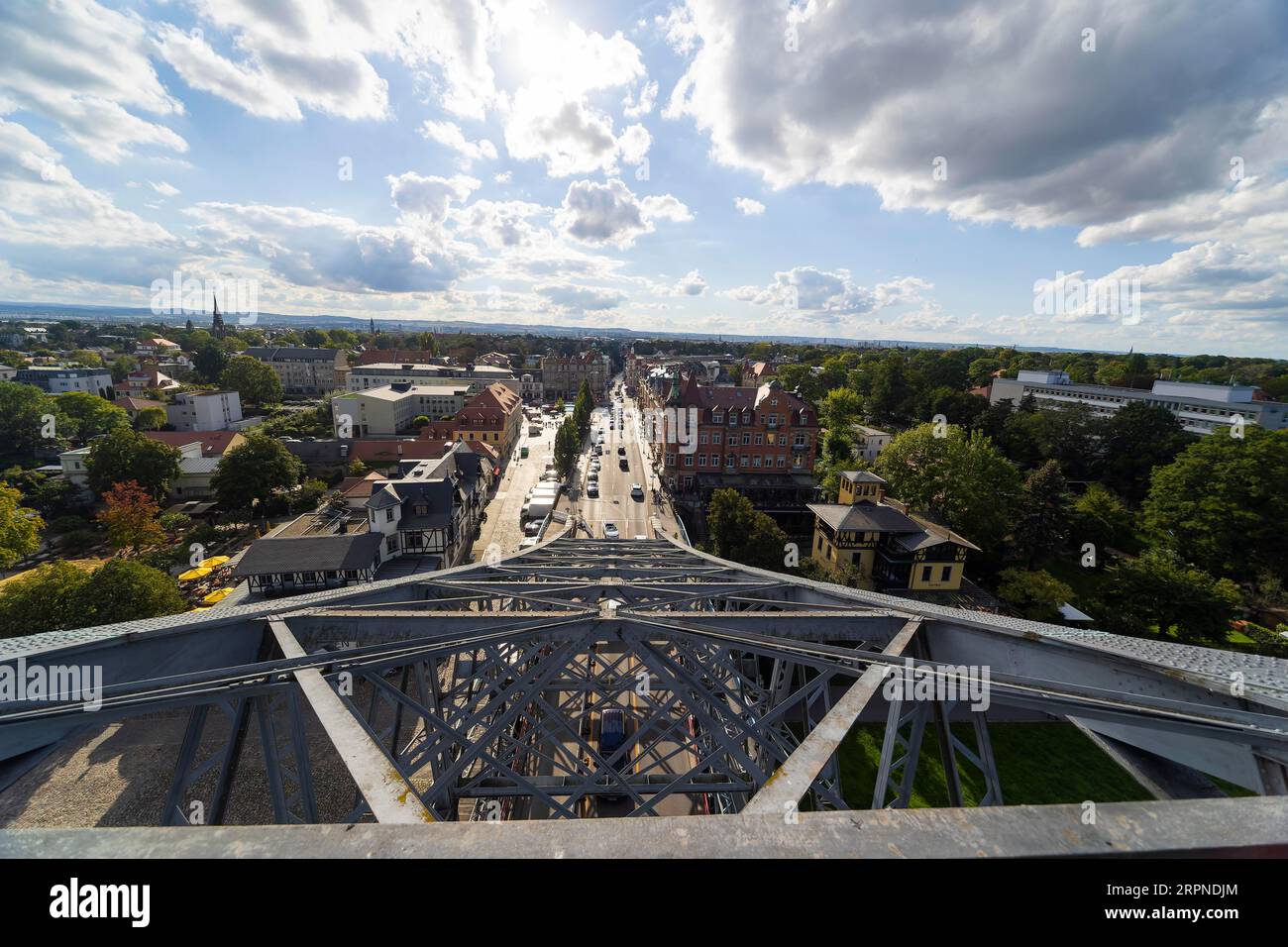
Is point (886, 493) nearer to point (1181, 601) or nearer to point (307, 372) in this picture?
point (1181, 601)

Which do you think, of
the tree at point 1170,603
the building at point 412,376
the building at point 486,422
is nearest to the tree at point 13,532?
the building at point 486,422

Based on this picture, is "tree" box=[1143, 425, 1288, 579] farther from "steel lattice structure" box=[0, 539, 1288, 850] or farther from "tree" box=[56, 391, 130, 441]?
"tree" box=[56, 391, 130, 441]

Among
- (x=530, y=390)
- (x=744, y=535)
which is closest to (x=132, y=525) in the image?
(x=744, y=535)

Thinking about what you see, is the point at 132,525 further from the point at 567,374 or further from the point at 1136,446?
the point at 567,374

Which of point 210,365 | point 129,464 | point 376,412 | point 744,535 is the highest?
point 210,365

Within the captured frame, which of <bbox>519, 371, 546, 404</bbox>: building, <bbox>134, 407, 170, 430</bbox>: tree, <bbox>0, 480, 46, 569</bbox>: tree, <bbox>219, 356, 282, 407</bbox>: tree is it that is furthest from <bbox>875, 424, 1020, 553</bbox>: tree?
<bbox>219, 356, 282, 407</bbox>: tree

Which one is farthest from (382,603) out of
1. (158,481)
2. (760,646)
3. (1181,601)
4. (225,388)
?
(225,388)
